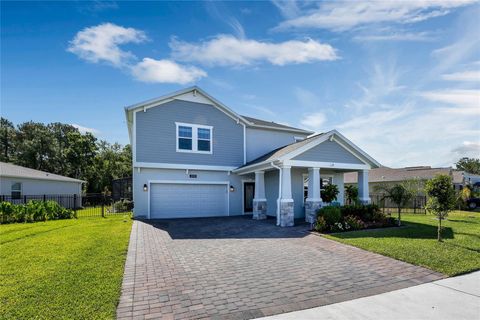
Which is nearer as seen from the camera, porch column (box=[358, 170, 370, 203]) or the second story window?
porch column (box=[358, 170, 370, 203])

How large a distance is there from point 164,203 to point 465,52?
50.0ft

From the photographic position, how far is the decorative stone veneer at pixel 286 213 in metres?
11.9

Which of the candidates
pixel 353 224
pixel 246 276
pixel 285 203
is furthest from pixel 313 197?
pixel 246 276

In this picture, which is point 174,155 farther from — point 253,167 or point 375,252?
point 375,252

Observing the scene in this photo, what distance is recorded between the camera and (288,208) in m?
12.0

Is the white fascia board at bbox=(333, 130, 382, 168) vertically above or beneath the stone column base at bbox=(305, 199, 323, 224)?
above

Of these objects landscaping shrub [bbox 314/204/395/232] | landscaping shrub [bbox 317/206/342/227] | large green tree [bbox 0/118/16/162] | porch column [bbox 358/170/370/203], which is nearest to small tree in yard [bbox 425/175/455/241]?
landscaping shrub [bbox 314/204/395/232]

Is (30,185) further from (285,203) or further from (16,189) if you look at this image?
(285,203)

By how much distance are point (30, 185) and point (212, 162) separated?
56.0 ft

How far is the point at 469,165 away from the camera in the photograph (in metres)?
58.8

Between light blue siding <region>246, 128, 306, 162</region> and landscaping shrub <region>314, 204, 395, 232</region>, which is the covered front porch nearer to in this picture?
landscaping shrub <region>314, 204, 395, 232</region>

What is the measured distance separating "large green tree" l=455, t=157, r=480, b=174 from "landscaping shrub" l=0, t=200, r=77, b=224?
7123cm

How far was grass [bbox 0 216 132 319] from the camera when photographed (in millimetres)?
3992

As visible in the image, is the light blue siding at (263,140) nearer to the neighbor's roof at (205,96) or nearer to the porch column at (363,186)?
the neighbor's roof at (205,96)
